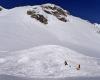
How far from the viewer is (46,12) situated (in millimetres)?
92438

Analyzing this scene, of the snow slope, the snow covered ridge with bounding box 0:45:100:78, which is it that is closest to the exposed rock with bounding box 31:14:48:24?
the snow slope

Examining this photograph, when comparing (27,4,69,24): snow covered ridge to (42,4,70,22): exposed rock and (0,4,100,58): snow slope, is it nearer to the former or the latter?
(42,4,70,22): exposed rock

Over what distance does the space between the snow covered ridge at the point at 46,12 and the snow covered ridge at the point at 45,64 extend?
3130 centimetres

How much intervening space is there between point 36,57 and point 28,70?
838 centimetres

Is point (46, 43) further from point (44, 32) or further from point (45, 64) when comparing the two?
point (45, 64)

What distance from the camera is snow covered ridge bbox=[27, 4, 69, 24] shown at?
8775 cm

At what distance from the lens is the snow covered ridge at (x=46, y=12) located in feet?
288

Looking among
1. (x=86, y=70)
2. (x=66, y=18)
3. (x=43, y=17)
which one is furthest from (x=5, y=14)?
(x=86, y=70)

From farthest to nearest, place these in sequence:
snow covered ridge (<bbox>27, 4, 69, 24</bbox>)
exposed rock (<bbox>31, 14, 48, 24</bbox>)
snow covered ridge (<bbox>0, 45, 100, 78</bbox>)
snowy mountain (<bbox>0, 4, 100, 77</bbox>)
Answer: snow covered ridge (<bbox>27, 4, 69, 24</bbox>), exposed rock (<bbox>31, 14, 48, 24</bbox>), snowy mountain (<bbox>0, 4, 100, 77</bbox>), snow covered ridge (<bbox>0, 45, 100, 78</bbox>)

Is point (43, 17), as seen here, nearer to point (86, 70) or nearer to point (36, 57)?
point (36, 57)

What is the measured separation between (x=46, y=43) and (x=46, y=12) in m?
25.3

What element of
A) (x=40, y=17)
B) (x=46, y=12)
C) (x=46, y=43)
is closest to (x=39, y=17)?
(x=40, y=17)

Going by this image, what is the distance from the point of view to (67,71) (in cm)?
4441

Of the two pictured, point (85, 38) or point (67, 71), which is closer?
point (67, 71)
